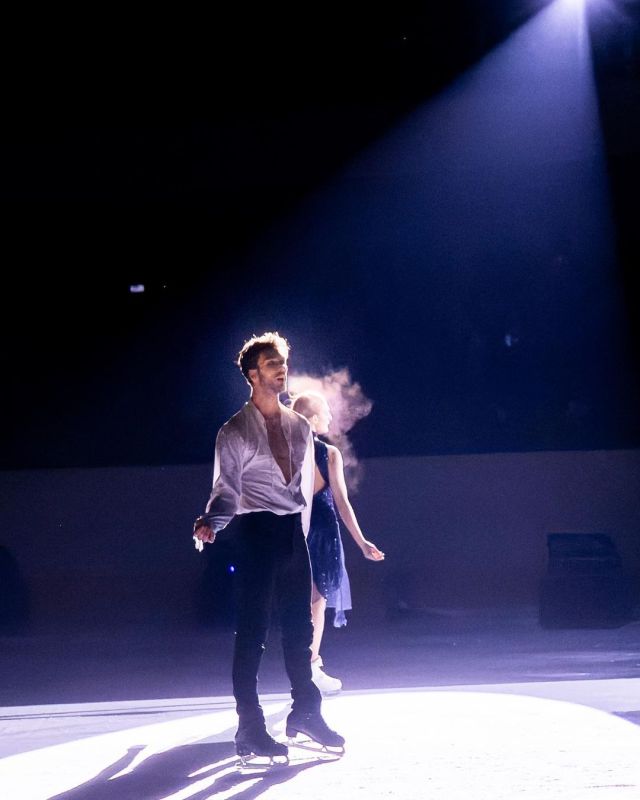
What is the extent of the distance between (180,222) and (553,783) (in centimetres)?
1306

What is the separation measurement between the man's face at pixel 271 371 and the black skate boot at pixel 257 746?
144cm

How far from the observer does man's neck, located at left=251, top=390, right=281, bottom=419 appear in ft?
16.2

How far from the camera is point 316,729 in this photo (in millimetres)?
4867

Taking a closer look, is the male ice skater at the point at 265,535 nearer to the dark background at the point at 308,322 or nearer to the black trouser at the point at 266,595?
the black trouser at the point at 266,595

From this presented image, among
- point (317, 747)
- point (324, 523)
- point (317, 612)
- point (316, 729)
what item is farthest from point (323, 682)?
point (316, 729)

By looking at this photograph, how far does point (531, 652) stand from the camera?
9.10 meters

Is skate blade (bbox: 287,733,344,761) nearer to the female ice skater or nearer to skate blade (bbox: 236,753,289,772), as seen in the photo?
skate blade (bbox: 236,753,289,772)

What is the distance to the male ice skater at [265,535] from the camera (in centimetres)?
472

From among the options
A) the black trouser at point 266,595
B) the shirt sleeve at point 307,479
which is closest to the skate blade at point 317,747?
the black trouser at point 266,595

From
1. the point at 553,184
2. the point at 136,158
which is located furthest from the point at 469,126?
the point at 136,158

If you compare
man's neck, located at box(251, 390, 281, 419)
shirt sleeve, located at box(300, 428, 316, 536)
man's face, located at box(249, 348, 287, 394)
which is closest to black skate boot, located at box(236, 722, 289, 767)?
shirt sleeve, located at box(300, 428, 316, 536)

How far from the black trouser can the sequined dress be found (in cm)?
150

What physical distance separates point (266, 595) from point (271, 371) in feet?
3.18

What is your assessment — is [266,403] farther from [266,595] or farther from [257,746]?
[257,746]
